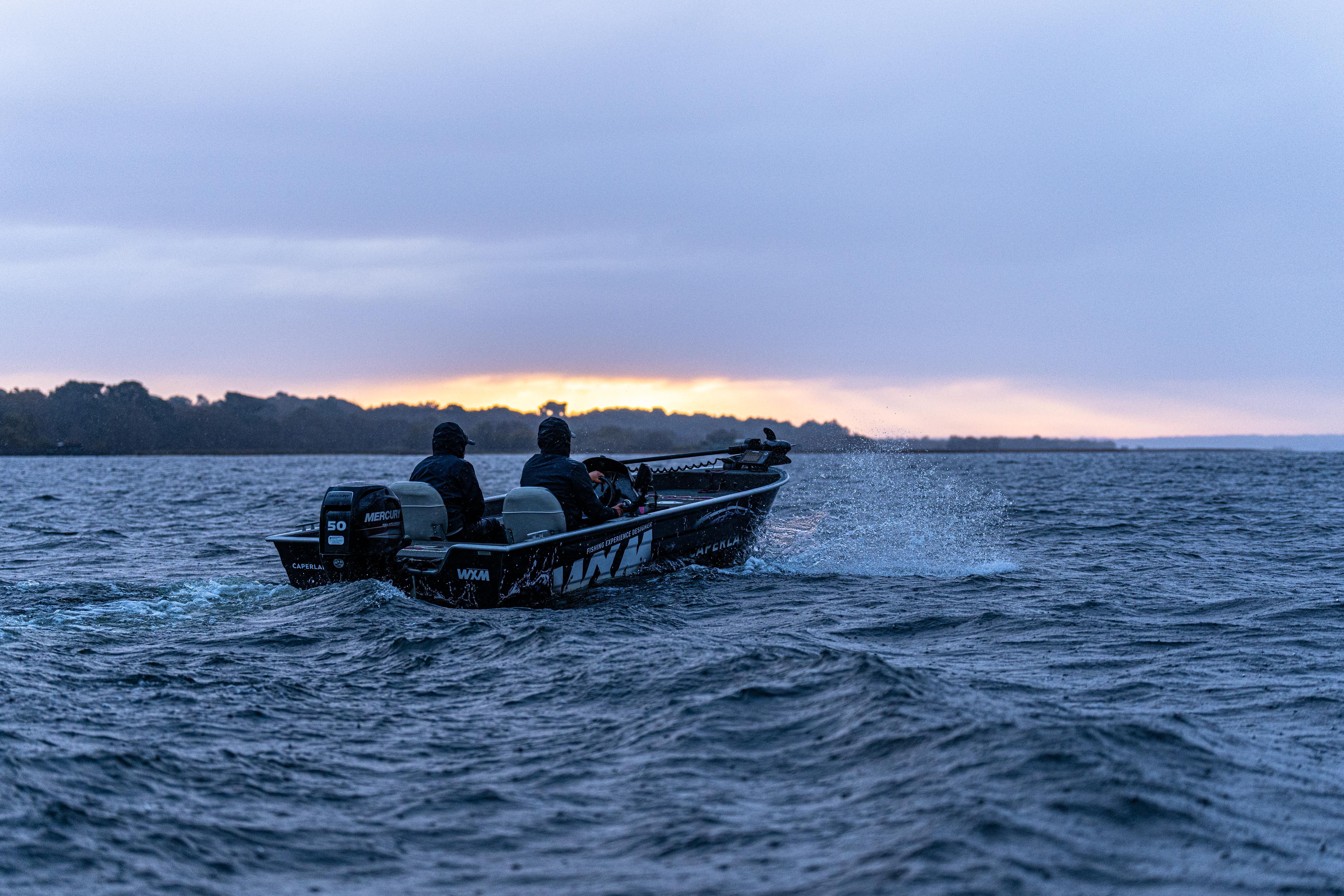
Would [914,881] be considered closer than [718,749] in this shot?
Yes

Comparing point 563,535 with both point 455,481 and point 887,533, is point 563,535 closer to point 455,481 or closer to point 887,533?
point 455,481

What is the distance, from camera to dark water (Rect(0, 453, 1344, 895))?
165 inches

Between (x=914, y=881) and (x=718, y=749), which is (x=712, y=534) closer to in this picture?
(x=718, y=749)

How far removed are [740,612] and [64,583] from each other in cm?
770

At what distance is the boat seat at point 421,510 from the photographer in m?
11.2

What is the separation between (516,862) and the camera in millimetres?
4207

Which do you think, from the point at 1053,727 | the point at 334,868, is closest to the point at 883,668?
the point at 1053,727

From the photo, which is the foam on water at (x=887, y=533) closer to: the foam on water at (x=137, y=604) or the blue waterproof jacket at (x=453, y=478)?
the blue waterproof jacket at (x=453, y=478)

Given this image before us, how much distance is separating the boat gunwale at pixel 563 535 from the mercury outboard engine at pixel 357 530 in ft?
1.65

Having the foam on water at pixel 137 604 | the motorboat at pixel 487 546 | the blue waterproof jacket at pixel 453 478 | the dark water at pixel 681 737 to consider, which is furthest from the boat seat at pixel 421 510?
the foam on water at pixel 137 604

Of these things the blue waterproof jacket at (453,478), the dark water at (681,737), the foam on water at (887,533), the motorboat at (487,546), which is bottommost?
the dark water at (681,737)

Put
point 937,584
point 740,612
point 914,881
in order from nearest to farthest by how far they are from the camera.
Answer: point 914,881
point 740,612
point 937,584

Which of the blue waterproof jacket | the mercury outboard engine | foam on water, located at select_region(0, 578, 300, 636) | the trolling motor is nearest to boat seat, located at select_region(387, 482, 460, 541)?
the blue waterproof jacket

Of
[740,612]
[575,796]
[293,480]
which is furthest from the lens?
[293,480]
